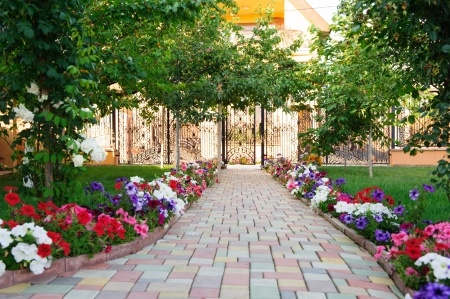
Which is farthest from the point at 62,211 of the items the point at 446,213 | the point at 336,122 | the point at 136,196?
the point at 336,122

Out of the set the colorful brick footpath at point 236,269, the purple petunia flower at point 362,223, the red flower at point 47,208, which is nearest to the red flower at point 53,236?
the colorful brick footpath at point 236,269

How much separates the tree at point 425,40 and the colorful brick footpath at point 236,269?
52.1 inches

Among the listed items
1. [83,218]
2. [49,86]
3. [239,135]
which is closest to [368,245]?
[83,218]

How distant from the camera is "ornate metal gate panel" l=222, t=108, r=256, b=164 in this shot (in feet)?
66.6

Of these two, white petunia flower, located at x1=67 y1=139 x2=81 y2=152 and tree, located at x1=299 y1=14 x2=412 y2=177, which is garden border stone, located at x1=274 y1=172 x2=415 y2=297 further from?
tree, located at x1=299 y1=14 x2=412 y2=177

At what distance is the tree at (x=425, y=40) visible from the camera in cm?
451

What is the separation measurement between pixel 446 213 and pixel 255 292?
12.6ft

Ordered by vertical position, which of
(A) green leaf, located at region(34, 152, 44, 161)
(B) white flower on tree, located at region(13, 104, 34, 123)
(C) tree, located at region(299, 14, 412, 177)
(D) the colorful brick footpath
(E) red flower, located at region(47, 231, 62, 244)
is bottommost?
(D) the colorful brick footpath

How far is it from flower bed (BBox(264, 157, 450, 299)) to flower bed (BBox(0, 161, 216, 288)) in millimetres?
2163

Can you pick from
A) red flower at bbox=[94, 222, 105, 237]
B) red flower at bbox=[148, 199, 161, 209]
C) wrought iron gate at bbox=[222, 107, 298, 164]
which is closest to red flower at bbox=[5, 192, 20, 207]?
red flower at bbox=[94, 222, 105, 237]

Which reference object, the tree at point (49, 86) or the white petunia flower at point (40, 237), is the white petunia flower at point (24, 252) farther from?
the tree at point (49, 86)

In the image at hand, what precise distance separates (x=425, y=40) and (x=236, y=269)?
9.14 feet

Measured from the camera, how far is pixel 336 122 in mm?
13578

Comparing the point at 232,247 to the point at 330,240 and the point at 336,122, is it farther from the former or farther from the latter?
the point at 336,122
